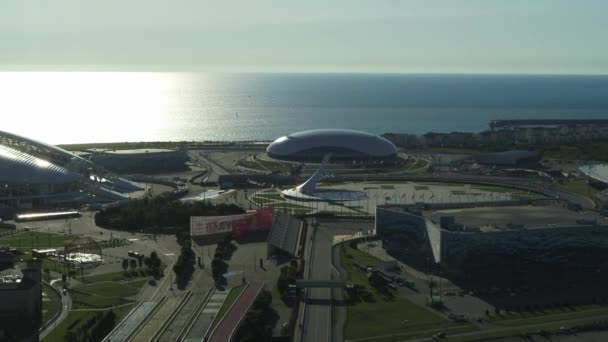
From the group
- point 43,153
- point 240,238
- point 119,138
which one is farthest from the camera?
point 119,138

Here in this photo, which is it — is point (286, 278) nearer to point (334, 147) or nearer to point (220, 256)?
→ point (220, 256)

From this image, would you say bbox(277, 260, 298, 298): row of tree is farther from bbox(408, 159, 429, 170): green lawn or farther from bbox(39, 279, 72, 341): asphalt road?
bbox(408, 159, 429, 170): green lawn

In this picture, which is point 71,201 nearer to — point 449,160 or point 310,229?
point 310,229

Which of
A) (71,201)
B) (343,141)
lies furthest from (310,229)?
(343,141)

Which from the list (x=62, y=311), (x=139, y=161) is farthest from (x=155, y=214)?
(x=139, y=161)

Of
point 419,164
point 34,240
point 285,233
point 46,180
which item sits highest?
point 46,180
